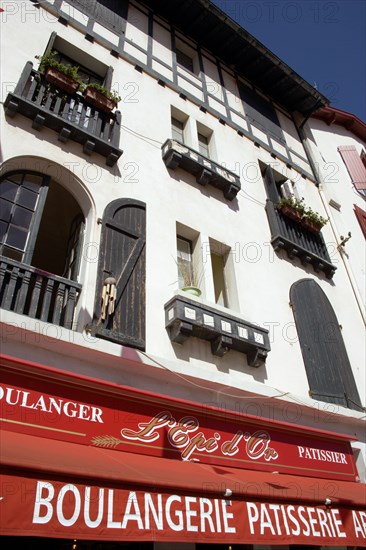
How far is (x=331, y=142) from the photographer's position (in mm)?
16312

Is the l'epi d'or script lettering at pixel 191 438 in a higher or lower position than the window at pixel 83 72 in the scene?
lower

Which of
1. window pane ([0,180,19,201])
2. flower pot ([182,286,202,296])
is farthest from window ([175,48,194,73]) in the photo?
flower pot ([182,286,202,296])

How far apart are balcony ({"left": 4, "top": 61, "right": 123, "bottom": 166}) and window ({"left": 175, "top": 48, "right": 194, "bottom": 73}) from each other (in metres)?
4.95

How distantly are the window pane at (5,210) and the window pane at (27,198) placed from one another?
0.18 metres

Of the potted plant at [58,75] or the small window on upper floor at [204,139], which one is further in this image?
the small window on upper floor at [204,139]

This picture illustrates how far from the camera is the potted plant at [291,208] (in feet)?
33.3

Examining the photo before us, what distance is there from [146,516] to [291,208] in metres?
8.28

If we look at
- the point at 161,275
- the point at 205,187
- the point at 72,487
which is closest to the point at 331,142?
the point at 205,187

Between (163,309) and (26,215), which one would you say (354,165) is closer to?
(163,309)

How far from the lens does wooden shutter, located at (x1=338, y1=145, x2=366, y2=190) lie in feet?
49.8

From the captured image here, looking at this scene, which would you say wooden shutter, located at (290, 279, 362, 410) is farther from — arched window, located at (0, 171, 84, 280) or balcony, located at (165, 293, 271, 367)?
arched window, located at (0, 171, 84, 280)

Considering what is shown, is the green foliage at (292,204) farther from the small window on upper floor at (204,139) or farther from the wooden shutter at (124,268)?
the wooden shutter at (124,268)

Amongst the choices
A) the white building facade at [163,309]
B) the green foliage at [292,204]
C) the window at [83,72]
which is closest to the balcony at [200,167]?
the white building facade at [163,309]

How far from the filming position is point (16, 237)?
571 centimetres
